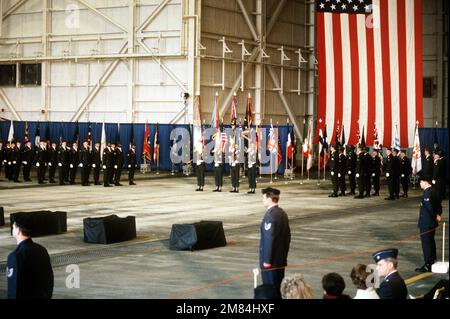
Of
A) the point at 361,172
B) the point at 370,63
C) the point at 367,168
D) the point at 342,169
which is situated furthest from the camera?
the point at 342,169

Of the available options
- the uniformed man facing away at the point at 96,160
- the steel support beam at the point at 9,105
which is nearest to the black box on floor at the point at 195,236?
the uniformed man facing away at the point at 96,160

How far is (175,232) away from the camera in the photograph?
1600 centimetres

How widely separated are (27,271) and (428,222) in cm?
775

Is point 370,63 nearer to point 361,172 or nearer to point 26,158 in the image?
point 361,172

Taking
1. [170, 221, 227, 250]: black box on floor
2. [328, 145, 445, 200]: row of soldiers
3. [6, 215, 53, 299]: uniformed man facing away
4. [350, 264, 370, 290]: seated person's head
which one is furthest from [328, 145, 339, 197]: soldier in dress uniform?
[6, 215, 53, 299]: uniformed man facing away

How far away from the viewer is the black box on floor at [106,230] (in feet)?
54.4

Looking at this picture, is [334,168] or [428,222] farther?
[334,168]

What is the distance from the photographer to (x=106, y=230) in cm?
1658

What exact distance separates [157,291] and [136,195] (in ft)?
Result: 54.0

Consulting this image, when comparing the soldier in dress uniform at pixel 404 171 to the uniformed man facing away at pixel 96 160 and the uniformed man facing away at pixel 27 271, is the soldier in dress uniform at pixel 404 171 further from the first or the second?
the uniformed man facing away at pixel 27 271

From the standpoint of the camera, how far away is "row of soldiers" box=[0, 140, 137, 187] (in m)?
32.6

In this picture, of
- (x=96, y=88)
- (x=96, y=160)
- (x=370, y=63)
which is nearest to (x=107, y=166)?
(x=96, y=160)

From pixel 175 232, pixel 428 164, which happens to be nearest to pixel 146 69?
pixel 428 164
